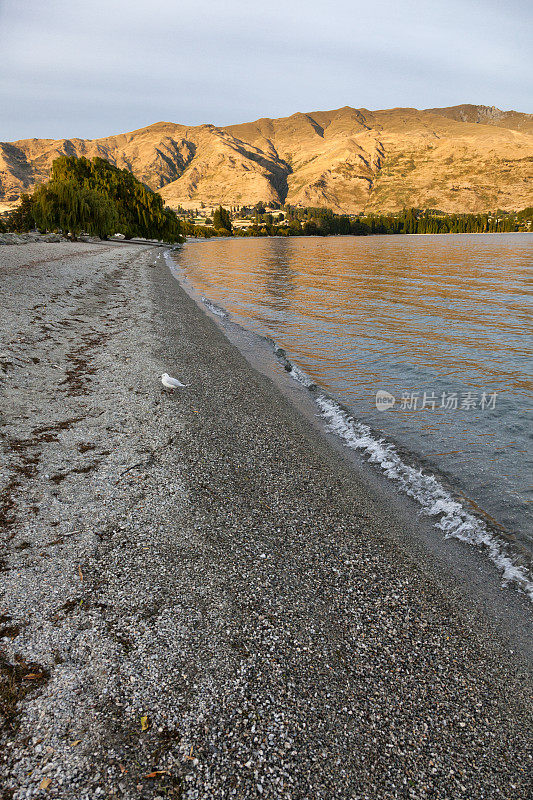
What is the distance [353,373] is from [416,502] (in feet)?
31.3

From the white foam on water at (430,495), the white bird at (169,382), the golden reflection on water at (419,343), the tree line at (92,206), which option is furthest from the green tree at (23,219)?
the white foam on water at (430,495)

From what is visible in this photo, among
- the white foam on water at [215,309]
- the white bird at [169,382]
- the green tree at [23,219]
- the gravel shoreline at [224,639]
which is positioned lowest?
the gravel shoreline at [224,639]

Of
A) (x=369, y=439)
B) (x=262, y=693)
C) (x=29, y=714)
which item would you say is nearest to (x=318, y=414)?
(x=369, y=439)

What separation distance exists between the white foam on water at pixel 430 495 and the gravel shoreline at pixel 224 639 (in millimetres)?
1230

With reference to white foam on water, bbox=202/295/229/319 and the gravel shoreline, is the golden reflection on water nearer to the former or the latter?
white foam on water, bbox=202/295/229/319

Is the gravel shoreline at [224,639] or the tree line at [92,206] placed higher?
the tree line at [92,206]

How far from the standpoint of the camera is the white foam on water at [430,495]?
283 inches

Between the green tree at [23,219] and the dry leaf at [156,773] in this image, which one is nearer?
the dry leaf at [156,773]

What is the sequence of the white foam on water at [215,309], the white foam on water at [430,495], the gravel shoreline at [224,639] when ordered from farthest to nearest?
the white foam on water at [215,309]
the white foam on water at [430,495]
the gravel shoreline at [224,639]

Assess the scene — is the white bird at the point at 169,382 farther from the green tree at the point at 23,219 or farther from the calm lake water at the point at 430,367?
the green tree at the point at 23,219

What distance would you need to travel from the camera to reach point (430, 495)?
914 centimetres

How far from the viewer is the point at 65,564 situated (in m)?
5.88

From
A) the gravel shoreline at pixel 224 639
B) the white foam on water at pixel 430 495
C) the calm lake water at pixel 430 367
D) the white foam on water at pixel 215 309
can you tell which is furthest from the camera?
the white foam on water at pixel 215 309

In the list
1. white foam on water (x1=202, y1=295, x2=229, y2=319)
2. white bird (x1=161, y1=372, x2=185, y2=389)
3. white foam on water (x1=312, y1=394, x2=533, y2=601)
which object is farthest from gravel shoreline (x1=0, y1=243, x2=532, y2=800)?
white foam on water (x1=202, y1=295, x2=229, y2=319)
